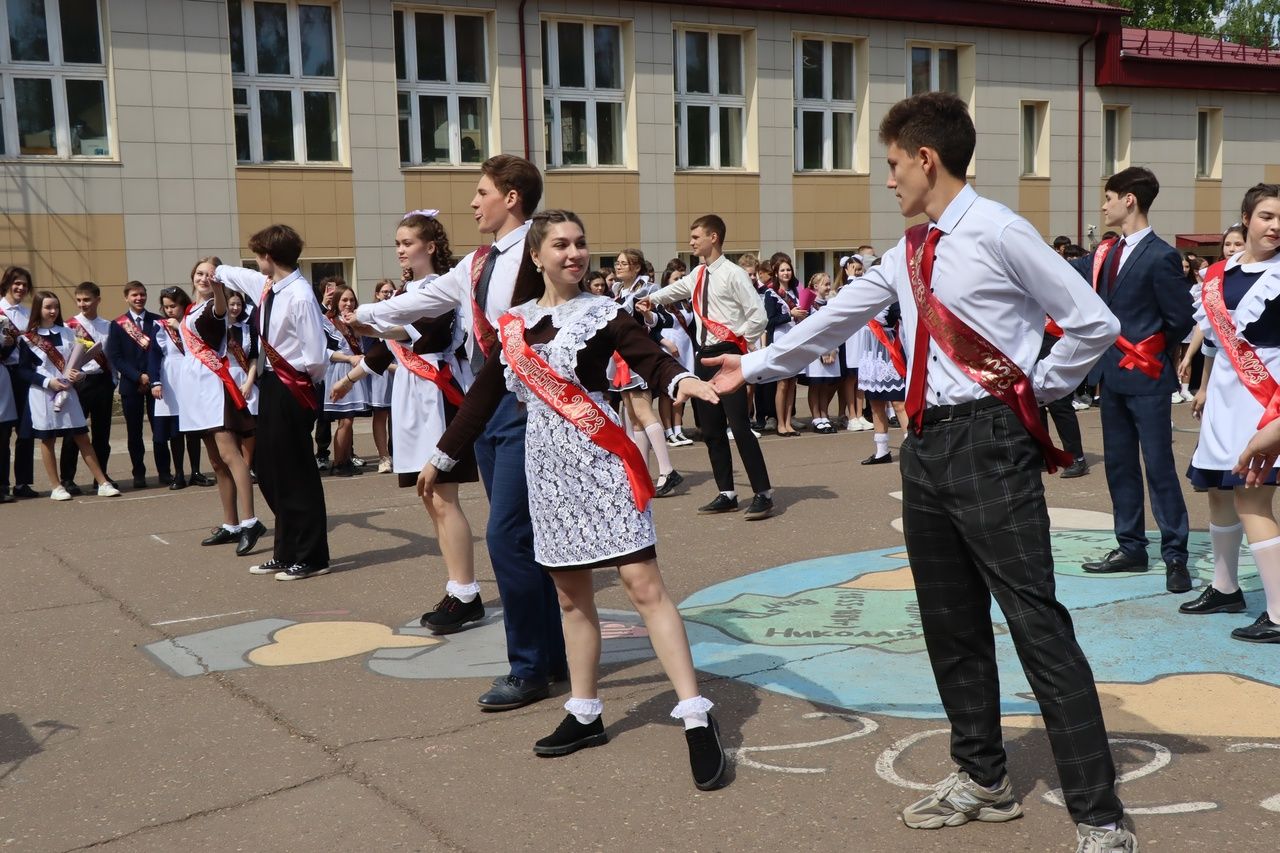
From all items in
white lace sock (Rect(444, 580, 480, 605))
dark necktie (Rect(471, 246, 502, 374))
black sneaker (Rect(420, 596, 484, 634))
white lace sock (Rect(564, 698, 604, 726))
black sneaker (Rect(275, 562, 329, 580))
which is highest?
dark necktie (Rect(471, 246, 502, 374))

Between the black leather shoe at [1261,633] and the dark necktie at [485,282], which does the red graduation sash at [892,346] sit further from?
the dark necktie at [485,282]

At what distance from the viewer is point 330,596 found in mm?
7336

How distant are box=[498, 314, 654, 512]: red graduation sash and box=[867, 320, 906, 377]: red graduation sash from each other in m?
7.51

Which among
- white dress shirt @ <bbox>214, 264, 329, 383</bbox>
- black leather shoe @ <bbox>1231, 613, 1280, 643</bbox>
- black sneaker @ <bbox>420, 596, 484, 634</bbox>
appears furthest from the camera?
white dress shirt @ <bbox>214, 264, 329, 383</bbox>

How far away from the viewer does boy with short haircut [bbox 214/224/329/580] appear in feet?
25.6

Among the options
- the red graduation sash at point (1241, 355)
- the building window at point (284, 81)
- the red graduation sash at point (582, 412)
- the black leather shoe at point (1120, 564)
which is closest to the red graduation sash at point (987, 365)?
the red graduation sash at point (582, 412)

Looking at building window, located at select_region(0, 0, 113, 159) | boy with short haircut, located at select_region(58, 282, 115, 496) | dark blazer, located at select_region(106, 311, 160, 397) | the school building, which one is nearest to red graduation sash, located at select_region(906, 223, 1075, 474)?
boy with short haircut, located at select_region(58, 282, 115, 496)

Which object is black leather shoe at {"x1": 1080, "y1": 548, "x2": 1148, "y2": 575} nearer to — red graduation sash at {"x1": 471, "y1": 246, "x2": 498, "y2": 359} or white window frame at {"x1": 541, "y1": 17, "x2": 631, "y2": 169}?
red graduation sash at {"x1": 471, "y1": 246, "x2": 498, "y2": 359}

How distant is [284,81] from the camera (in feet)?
69.1

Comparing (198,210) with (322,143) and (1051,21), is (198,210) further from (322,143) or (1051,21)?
(1051,21)

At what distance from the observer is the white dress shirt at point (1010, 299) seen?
12.0 ft

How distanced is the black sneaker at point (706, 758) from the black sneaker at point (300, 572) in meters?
4.17

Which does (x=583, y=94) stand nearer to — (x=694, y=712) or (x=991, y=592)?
(x=694, y=712)

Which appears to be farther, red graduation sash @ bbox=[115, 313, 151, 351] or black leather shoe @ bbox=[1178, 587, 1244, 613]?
red graduation sash @ bbox=[115, 313, 151, 351]
